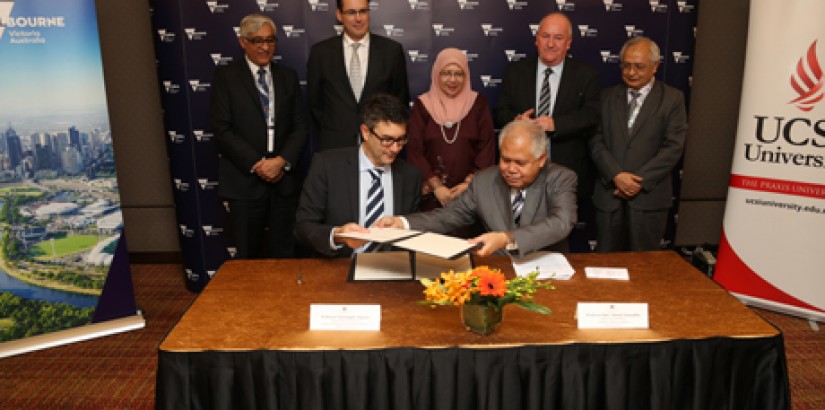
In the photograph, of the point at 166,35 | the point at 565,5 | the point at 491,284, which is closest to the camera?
the point at 491,284

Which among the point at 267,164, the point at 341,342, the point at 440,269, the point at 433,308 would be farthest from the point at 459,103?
Result: the point at 341,342

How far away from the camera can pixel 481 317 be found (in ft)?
6.40

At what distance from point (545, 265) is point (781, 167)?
6.89ft

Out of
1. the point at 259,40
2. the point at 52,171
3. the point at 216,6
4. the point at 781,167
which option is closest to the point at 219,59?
the point at 216,6

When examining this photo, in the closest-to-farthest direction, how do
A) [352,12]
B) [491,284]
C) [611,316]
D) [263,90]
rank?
1. [491,284]
2. [611,316]
3. [352,12]
4. [263,90]

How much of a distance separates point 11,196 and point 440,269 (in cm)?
247

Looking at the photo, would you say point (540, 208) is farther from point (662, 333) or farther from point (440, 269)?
point (662, 333)

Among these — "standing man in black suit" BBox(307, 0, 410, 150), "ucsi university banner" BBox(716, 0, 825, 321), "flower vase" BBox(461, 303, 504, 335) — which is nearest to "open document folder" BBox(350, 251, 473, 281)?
"flower vase" BBox(461, 303, 504, 335)

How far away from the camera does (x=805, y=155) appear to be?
3.69 metres

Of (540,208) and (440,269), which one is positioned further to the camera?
(540,208)

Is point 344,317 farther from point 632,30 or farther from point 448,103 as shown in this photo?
point 632,30

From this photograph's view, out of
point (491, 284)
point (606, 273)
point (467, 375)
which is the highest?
point (491, 284)

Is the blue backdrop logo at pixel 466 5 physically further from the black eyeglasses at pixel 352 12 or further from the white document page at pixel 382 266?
the white document page at pixel 382 266

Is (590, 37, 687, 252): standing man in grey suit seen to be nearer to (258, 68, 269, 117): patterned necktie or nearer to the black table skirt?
the black table skirt
